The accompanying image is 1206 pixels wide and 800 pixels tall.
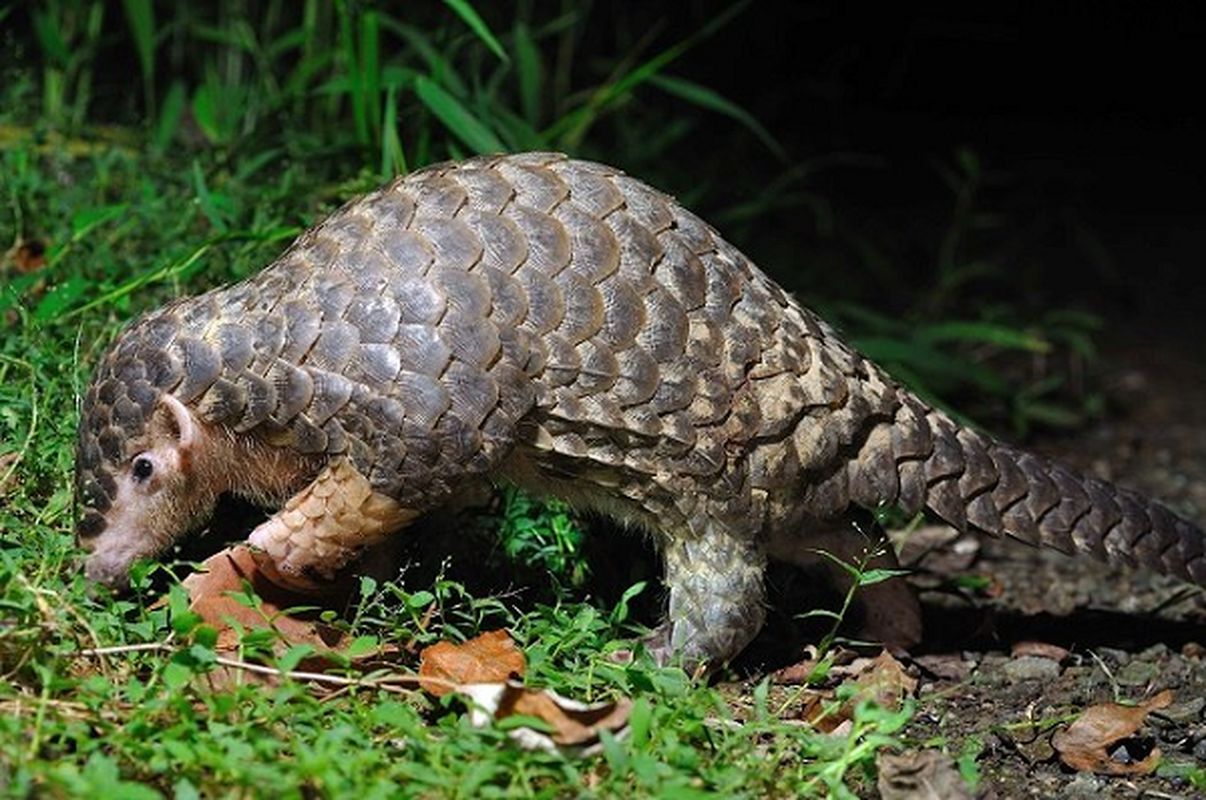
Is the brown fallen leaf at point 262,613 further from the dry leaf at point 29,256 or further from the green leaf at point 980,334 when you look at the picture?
the green leaf at point 980,334

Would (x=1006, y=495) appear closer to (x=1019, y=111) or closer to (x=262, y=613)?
(x=262, y=613)

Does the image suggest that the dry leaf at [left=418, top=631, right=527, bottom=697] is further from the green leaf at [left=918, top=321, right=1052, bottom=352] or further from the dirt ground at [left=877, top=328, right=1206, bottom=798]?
the green leaf at [left=918, top=321, right=1052, bottom=352]

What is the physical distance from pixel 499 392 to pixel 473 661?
1.84ft

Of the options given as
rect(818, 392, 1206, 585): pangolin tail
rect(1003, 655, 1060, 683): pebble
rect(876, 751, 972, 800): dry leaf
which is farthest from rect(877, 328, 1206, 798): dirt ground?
rect(818, 392, 1206, 585): pangolin tail

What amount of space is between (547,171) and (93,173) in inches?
99.3

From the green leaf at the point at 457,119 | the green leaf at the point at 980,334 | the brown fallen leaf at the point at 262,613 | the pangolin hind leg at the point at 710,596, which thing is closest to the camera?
the brown fallen leaf at the point at 262,613

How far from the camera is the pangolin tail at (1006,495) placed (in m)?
3.74

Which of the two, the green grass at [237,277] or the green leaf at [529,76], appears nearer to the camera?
the green grass at [237,277]

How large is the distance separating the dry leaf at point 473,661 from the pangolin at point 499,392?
0.30m

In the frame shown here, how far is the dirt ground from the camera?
11.4 feet

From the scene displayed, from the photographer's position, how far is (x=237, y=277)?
4.45 metres

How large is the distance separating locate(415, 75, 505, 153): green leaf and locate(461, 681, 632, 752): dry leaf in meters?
2.11

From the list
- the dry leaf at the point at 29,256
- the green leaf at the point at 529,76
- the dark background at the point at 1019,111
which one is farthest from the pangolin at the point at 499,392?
the dark background at the point at 1019,111

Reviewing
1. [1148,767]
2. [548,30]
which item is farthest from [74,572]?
[548,30]
